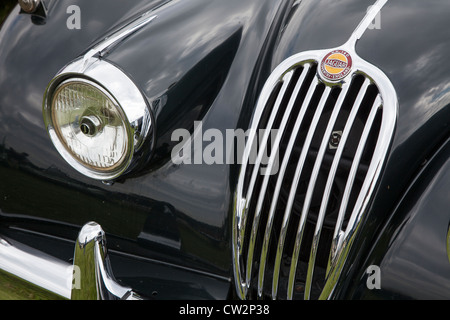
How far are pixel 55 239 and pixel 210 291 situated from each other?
0.47 meters

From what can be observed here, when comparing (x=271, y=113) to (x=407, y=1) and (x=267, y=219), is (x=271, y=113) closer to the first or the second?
(x=267, y=219)

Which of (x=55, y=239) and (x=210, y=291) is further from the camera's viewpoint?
(x=55, y=239)

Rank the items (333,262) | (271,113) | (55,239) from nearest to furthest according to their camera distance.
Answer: (333,262) < (271,113) < (55,239)

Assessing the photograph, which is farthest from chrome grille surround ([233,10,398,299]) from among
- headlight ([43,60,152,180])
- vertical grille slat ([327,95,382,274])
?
headlight ([43,60,152,180])

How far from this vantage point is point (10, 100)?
1629 millimetres

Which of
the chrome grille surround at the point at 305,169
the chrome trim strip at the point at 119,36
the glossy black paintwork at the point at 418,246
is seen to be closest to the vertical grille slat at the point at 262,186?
the chrome grille surround at the point at 305,169

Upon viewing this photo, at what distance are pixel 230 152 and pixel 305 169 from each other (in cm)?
19

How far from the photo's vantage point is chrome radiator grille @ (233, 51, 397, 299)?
126 centimetres

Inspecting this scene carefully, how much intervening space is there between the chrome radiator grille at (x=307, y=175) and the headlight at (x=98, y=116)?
278mm

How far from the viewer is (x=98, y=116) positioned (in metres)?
1.41

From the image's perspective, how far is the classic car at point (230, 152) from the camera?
126 cm

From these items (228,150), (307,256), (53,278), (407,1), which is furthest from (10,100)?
(407,1)

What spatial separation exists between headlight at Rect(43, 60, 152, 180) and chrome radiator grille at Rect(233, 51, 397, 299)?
278 millimetres
